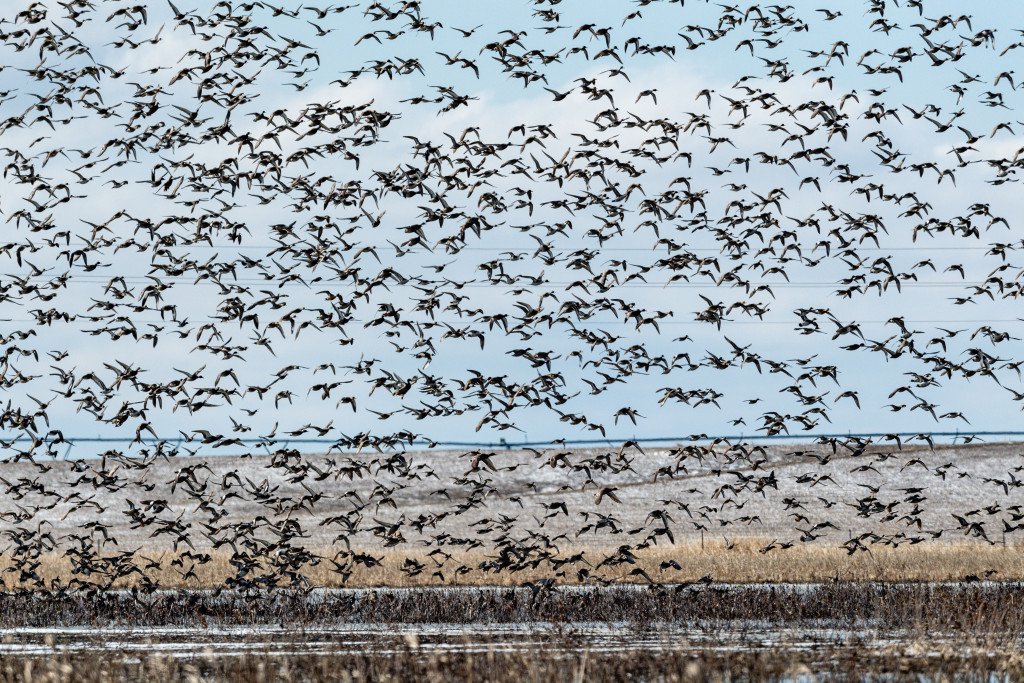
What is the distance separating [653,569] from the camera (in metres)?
37.8

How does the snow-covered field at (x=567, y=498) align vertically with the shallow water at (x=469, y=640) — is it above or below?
above

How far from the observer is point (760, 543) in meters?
47.4

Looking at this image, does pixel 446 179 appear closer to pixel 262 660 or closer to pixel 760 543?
pixel 262 660

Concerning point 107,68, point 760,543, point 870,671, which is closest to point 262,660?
point 870,671

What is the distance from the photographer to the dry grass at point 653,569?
34.7 m

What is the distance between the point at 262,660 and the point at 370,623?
21.4 feet

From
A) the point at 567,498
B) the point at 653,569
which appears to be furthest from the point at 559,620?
the point at 567,498

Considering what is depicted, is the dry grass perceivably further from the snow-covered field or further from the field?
the snow-covered field

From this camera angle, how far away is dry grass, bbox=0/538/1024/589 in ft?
114

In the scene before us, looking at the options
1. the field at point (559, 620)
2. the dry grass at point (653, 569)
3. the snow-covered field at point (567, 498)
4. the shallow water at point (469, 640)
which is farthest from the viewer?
the snow-covered field at point (567, 498)

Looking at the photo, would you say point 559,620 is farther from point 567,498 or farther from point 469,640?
point 567,498

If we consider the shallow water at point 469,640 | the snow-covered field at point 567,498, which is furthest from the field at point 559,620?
A: the snow-covered field at point 567,498

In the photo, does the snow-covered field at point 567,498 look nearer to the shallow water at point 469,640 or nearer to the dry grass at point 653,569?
the dry grass at point 653,569

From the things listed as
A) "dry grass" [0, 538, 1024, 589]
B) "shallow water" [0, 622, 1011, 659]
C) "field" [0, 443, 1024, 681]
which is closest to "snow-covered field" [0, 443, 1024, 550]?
"field" [0, 443, 1024, 681]
